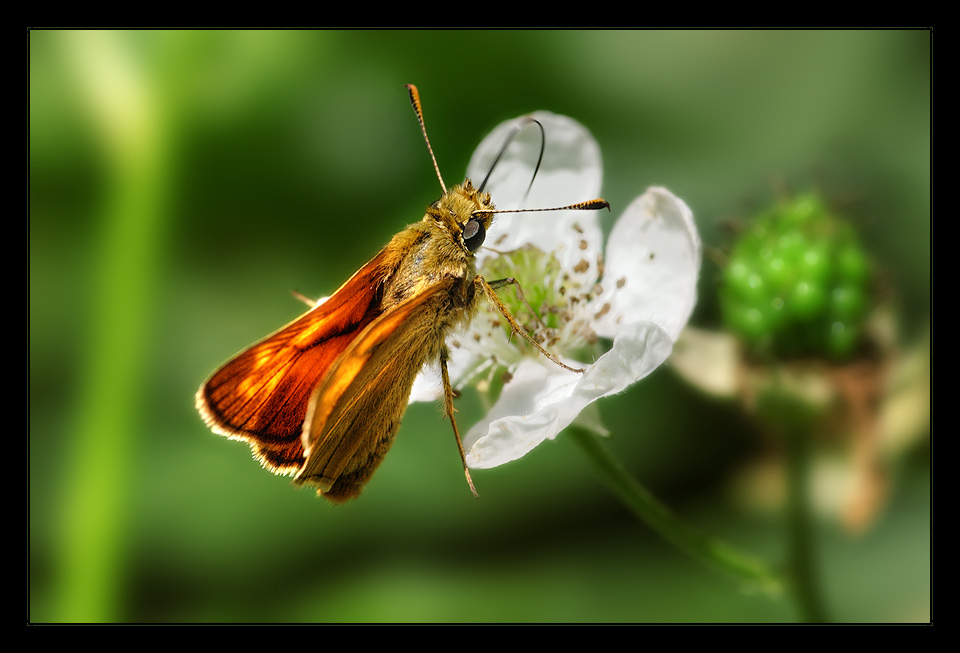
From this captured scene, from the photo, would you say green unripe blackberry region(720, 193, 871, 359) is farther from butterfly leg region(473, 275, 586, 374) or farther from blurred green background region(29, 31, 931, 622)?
butterfly leg region(473, 275, 586, 374)

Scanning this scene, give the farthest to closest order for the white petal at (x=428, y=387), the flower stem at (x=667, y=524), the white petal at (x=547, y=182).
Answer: the white petal at (x=547, y=182) < the white petal at (x=428, y=387) < the flower stem at (x=667, y=524)

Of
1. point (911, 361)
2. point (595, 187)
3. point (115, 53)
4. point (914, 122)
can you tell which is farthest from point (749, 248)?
point (115, 53)

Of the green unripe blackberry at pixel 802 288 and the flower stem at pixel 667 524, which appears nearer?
the flower stem at pixel 667 524

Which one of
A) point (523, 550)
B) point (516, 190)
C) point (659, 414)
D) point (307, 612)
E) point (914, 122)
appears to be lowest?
point (307, 612)

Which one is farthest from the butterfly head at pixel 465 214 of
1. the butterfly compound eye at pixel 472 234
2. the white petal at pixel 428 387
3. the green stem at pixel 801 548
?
the green stem at pixel 801 548

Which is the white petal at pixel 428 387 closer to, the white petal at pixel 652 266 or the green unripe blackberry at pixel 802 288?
the white petal at pixel 652 266

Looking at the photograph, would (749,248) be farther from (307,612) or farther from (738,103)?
(307,612)

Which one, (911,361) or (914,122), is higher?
(914,122)
